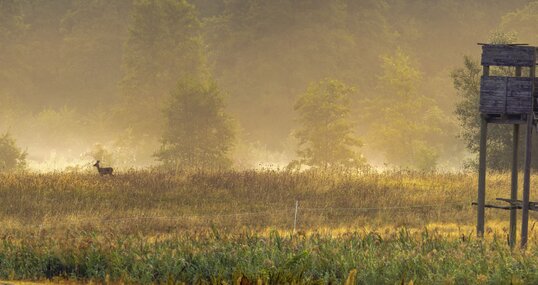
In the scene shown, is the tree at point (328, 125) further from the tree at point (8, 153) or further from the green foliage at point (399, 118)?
the tree at point (8, 153)

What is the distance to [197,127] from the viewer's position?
55.7 m

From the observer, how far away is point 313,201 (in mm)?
29422

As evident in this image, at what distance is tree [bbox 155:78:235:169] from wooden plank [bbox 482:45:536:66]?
3490 centimetres

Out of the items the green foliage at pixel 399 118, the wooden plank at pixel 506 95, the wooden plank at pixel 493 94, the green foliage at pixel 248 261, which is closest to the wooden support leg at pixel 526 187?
the wooden plank at pixel 506 95

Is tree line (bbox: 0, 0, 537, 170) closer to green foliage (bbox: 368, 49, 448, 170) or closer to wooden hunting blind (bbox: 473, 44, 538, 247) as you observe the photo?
green foliage (bbox: 368, 49, 448, 170)

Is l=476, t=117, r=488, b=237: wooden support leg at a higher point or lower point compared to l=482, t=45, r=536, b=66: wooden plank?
lower

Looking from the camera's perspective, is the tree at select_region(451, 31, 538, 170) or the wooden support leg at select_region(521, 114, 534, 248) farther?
the tree at select_region(451, 31, 538, 170)

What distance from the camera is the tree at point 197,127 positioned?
181 feet

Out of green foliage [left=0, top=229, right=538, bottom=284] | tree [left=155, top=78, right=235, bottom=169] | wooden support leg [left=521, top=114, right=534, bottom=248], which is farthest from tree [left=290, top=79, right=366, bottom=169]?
green foliage [left=0, top=229, right=538, bottom=284]

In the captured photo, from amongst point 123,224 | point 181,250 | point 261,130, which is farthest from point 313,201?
point 261,130

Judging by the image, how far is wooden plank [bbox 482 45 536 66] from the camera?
20562mm

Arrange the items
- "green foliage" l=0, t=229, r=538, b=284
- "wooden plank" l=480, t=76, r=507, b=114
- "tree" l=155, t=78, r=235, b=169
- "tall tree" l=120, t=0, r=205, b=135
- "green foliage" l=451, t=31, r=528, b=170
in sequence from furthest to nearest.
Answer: "tall tree" l=120, t=0, r=205, b=135 < "tree" l=155, t=78, r=235, b=169 < "green foliage" l=451, t=31, r=528, b=170 < "wooden plank" l=480, t=76, r=507, b=114 < "green foliage" l=0, t=229, r=538, b=284

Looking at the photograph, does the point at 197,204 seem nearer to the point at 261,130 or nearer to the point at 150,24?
the point at 150,24

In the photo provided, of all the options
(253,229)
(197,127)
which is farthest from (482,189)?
(197,127)
